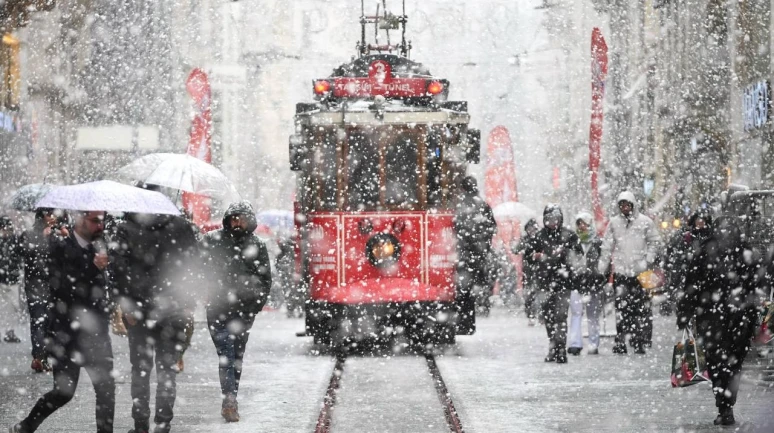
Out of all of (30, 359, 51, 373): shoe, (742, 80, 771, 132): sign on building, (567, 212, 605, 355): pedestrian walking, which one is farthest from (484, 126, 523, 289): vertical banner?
(30, 359, 51, 373): shoe

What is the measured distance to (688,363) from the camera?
9328mm

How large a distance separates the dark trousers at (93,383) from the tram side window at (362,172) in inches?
290

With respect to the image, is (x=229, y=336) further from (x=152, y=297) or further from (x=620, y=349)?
(x=620, y=349)

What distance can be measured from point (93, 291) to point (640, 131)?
30.4 m

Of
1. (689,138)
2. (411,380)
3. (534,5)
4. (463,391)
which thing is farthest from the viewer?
(534,5)

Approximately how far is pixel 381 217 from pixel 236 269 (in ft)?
18.1

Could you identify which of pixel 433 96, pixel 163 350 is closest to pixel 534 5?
pixel 433 96

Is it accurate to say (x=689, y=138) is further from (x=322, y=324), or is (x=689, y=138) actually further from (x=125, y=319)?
(x=125, y=319)

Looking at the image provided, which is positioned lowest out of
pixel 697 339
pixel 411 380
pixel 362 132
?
pixel 411 380

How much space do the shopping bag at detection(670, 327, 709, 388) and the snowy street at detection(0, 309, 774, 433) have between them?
32cm

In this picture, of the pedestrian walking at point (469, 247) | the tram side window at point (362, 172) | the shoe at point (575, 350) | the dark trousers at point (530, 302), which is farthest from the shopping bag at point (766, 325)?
the dark trousers at point (530, 302)

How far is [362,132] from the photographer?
50.8 feet

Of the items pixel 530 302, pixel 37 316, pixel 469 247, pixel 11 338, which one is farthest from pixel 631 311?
pixel 11 338

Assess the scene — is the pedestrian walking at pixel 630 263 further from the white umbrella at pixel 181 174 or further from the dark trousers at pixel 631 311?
the white umbrella at pixel 181 174
